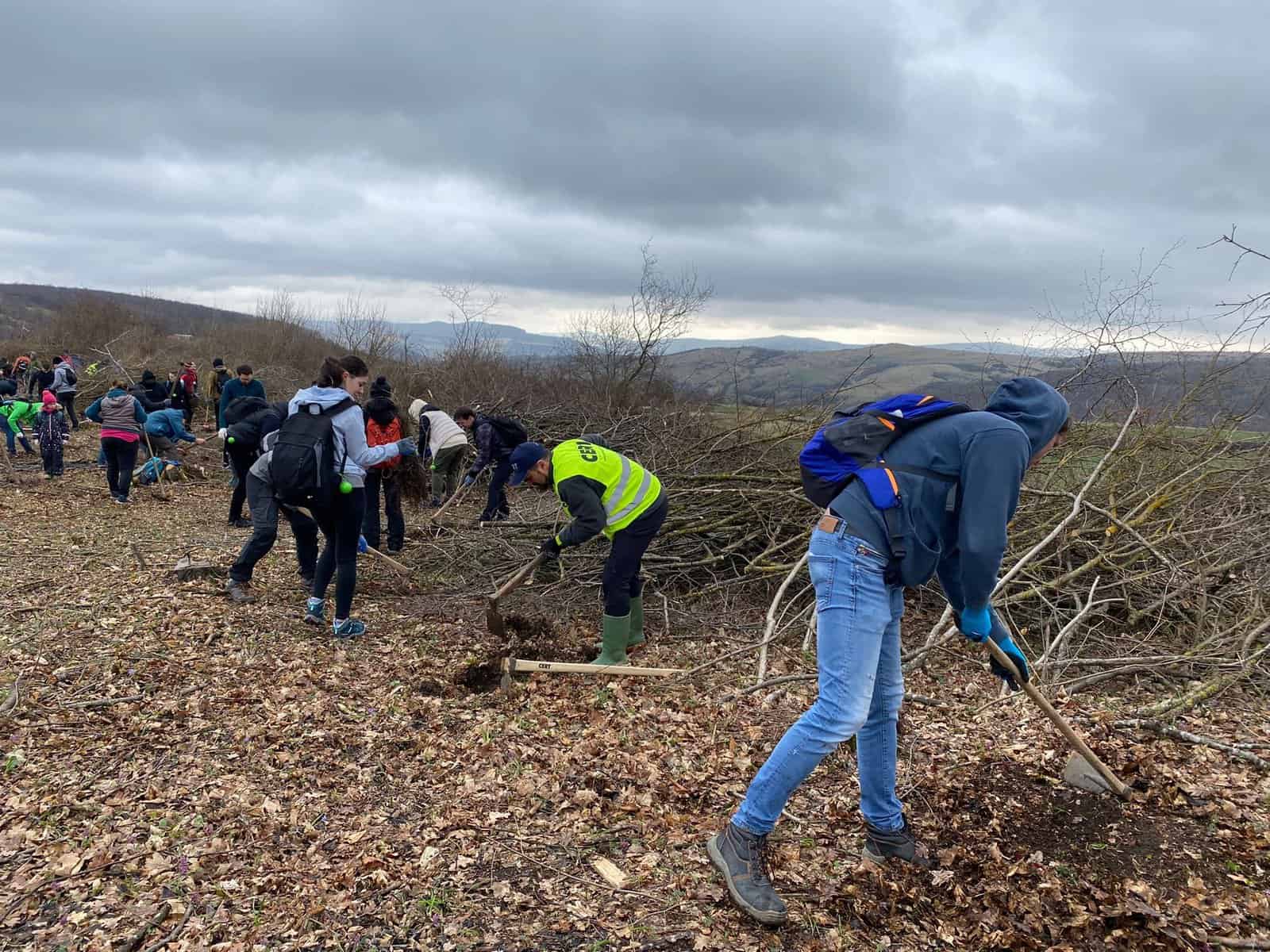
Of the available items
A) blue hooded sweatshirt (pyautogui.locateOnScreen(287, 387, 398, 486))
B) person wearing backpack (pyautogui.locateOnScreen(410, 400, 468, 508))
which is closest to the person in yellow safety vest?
blue hooded sweatshirt (pyautogui.locateOnScreen(287, 387, 398, 486))

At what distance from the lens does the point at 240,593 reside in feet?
18.3

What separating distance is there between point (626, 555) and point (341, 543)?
1842 millimetres

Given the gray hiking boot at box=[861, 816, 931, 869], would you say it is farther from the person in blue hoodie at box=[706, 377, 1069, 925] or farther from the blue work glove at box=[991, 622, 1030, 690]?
the blue work glove at box=[991, 622, 1030, 690]

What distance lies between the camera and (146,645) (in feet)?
15.7

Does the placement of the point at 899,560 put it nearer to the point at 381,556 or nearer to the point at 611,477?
the point at 611,477

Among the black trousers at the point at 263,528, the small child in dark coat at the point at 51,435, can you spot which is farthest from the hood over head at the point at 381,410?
the small child in dark coat at the point at 51,435

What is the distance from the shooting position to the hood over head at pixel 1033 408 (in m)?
2.30

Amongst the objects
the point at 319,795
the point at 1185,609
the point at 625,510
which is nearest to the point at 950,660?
the point at 1185,609

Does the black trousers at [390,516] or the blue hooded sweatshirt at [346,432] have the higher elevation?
the blue hooded sweatshirt at [346,432]

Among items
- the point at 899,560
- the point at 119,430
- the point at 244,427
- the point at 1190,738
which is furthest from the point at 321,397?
the point at 119,430

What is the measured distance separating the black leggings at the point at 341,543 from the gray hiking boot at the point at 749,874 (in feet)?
10.3

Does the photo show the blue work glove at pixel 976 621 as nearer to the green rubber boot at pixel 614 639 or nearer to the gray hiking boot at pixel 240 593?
the green rubber boot at pixel 614 639

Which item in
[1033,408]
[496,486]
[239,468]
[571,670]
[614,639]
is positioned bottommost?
[571,670]

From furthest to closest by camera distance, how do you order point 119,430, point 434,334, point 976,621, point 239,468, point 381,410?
point 434,334 < point 119,430 < point 239,468 < point 381,410 < point 976,621
